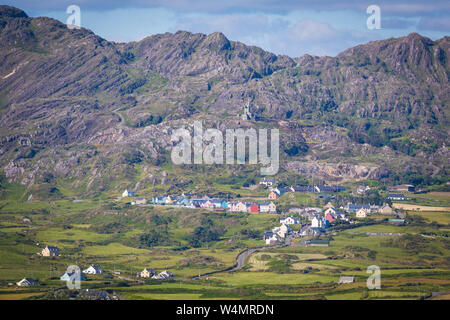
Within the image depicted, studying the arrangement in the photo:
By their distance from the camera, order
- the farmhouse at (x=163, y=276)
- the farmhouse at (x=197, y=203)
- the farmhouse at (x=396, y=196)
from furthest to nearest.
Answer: the farmhouse at (x=396, y=196)
the farmhouse at (x=197, y=203)
the farmhouse at (x=163, y=276)

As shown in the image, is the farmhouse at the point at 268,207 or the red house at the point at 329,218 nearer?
the red house at the point at 329,218

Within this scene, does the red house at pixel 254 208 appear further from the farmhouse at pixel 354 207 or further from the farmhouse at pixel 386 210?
the farmhouse at pixel 386 210

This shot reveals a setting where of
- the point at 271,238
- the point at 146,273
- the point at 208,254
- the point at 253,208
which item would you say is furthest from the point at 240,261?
the point at 253,208

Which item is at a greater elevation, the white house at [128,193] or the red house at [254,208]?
Result: the white house at [128,193]

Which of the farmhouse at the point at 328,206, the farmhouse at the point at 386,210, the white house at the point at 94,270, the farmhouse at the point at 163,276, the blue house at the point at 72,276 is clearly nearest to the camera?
the blue house at the point at 72,276

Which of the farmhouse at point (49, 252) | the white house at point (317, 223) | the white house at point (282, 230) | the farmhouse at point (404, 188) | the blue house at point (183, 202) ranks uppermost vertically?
the farmhouse at point (404, 188)

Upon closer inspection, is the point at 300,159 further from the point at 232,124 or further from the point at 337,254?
the point at 337,254

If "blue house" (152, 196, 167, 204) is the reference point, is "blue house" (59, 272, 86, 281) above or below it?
below

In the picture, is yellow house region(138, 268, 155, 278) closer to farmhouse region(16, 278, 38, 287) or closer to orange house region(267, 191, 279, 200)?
farmhouse region(16, 278, 38, 287)

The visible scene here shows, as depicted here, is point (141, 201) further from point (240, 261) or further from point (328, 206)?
point (240, 261)

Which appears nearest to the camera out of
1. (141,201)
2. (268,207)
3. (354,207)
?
(354,207)

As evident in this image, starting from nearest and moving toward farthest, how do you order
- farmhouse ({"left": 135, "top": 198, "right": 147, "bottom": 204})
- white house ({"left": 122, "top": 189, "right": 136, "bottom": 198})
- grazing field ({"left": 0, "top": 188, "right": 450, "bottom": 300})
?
1. grazing field ({"left": 0, "top": 188, "right": 450, "bottom": 300})
2. farmhouse ({"left": 135, "top": 198, "right": 147, "bottom": 204})
3. white house ({"left": 122, "top": 189, "right": 136, "bottom": 198})

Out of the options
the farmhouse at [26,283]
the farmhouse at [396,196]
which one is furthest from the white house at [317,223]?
the farmhouse at [26,283]

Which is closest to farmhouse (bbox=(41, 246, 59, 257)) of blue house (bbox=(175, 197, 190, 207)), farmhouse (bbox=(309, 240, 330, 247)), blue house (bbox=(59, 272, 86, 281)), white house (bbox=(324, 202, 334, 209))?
blue house (bbox=(59, 272, 86, 281))
